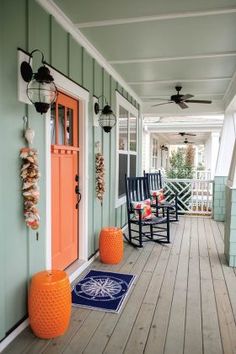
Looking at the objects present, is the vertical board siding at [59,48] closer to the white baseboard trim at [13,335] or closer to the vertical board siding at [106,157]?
the vertical board siding at [106,157]

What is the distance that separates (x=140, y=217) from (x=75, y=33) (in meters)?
2.62

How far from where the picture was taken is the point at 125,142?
5.58 m

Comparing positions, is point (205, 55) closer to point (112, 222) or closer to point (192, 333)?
point (112, 222)

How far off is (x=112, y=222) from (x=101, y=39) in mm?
2665

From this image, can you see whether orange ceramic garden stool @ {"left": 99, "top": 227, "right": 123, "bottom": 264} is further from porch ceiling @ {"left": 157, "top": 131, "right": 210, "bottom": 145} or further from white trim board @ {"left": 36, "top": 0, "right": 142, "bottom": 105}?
porch ceiling @ {"left": 157, "top": 131, "right": 210, "bottom": 145}

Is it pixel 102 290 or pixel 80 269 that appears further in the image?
pixel 80 269

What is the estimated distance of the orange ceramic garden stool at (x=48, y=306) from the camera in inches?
84.3

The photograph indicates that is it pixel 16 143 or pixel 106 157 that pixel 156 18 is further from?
pixel 106 157

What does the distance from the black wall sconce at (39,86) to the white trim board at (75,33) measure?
675 mm

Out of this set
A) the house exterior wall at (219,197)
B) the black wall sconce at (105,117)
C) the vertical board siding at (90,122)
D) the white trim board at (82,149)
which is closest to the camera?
the white trim board at (82,149)

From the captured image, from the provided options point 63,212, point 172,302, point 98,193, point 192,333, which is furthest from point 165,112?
point 192,333

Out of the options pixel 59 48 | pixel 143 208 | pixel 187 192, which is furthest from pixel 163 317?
pixel 187 192

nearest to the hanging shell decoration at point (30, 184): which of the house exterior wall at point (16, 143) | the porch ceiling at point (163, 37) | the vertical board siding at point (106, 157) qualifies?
the house exterior wall at point (16, 143)

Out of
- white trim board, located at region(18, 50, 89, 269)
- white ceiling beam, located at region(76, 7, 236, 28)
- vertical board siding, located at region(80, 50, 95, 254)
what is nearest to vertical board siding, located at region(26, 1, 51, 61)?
white trim board, located at region(18, 50, 89, 269)
